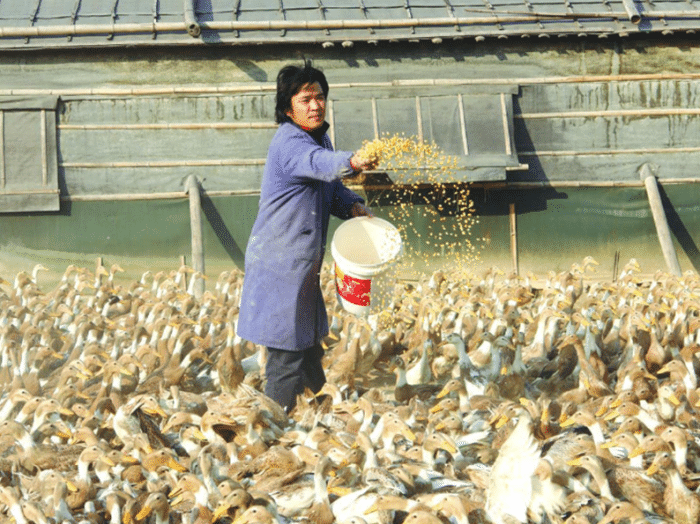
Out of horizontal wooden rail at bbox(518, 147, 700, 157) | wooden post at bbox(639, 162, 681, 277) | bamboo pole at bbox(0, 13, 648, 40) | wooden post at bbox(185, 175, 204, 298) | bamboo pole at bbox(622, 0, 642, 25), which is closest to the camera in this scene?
wooden post at bbox(185, 175, 204, 298)

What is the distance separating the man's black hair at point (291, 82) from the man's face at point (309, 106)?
0.02 meters

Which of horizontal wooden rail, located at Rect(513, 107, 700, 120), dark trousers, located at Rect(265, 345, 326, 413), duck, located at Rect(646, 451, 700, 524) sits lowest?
duck, located at Rect(646, 451, 700, 524)

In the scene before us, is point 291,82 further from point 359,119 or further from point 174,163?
point 174,163

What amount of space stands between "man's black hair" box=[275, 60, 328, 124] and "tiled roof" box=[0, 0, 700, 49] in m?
6.02

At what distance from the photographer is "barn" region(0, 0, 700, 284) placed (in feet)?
39.2

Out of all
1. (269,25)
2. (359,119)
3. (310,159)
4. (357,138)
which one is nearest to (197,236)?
(357,138)

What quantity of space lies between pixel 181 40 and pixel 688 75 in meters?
6.18

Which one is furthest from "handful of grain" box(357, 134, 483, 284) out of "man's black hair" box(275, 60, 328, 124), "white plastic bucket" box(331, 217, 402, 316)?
"man's black hair" box(275, 60, 328, 124)

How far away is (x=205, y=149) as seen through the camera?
1215 centimetres

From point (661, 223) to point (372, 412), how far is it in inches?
246

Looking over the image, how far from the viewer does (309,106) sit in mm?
6004

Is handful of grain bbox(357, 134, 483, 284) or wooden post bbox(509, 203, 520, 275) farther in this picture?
wooden post bbox(509, 203, 520, 275)

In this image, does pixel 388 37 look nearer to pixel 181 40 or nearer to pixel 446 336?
pixel 181 40

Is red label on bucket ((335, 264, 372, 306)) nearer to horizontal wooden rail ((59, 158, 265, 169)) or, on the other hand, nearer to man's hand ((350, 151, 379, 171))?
man's hand ((350, 151, 379, 171))
